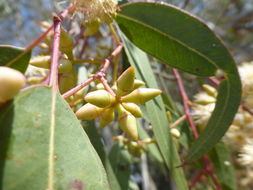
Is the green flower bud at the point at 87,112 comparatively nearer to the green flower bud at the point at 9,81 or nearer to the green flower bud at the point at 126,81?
the green flower bud at the point at 126,81

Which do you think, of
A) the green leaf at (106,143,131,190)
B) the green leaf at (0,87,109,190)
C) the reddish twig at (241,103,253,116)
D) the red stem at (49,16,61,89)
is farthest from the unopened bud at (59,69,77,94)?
the reddish twig at (241,103,253,116)

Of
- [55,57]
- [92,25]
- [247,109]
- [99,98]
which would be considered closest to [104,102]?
[99,98]

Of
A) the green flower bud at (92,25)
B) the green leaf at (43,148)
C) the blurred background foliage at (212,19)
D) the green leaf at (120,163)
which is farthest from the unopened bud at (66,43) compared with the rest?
the blurred background foliage at (212,19)

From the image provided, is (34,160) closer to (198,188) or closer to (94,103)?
(94,103)

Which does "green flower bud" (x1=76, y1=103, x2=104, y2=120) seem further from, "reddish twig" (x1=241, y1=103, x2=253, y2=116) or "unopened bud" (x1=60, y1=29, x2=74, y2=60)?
"reddish twig" (x1=241, y1=103, x2=253, y2=116)

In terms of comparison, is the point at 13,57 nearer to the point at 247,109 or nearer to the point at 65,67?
the point at 65,67

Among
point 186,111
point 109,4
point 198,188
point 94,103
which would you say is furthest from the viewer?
point 198,188

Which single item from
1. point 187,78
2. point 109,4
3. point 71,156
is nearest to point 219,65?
point 109,4
